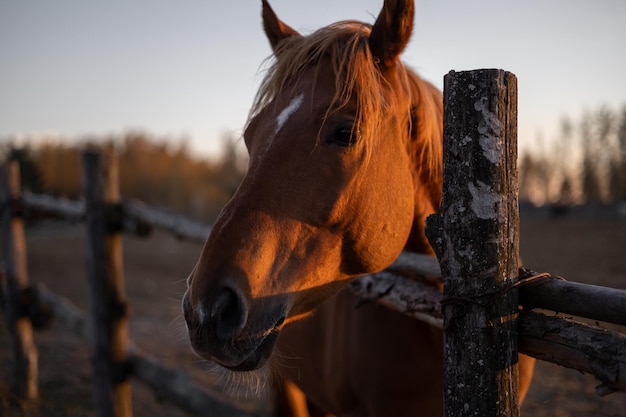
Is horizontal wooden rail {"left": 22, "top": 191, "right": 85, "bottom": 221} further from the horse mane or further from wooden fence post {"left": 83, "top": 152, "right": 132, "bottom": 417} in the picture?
the horse mane

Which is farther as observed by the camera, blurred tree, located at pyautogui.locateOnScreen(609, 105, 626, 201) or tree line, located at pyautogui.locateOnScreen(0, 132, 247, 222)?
blurred tree, located at pyautogui.locateOnScreen(609, 105, 626, 201)

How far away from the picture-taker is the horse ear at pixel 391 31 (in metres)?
1.82

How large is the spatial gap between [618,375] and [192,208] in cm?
2971

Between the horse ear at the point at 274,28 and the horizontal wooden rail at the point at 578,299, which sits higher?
the horse ear at the point at 274,28

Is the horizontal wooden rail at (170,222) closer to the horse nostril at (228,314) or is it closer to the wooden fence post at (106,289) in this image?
the wooden fence post at (106,289)

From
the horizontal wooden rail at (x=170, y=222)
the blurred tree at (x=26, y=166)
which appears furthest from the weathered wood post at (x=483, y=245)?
the blurred tree at (x=26, y=166)

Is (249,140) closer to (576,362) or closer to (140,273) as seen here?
(576,362)

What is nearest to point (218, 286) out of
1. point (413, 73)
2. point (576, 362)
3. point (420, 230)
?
point (576, 362)

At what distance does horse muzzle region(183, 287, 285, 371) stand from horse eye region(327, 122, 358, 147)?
72 centimetres

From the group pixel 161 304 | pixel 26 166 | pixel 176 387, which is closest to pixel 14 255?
pixel 26 166

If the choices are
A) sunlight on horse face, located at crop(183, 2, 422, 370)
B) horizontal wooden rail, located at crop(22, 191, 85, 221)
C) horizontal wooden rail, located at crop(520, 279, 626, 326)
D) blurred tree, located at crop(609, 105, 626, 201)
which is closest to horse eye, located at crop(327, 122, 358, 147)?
sunlight on horse face, located at crop(183, 2, 422, 370)

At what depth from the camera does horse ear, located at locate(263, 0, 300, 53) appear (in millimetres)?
2332

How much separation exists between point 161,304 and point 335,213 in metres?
8.10

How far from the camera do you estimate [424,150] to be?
85.5 inches
